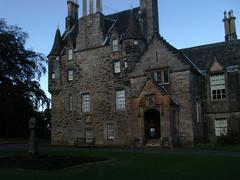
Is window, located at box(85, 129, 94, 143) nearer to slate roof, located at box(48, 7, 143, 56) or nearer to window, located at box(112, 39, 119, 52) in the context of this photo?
window, located at box(112, 39, 119, 52)

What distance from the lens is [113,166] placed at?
15297 millimetres

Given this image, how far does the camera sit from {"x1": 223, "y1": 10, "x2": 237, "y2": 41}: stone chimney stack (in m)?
38.6

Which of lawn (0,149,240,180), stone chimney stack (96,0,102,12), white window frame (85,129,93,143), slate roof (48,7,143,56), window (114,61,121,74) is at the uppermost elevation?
stone chimney stack (96,0,102,12)

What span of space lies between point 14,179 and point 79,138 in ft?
82.4

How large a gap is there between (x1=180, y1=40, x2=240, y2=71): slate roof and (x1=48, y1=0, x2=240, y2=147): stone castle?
89 mm

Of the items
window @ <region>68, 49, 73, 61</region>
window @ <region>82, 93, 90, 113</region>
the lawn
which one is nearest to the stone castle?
window @ <region>82, 93, 90, 113</region>

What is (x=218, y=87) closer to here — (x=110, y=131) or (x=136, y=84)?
(x=136, y=84)

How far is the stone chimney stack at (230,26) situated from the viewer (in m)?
38.6

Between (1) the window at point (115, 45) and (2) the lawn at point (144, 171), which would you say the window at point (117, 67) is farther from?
(2) the lawn at point (144, 171)

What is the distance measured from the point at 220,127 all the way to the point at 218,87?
3545mm

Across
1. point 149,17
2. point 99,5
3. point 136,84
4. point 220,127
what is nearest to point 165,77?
point 136,84

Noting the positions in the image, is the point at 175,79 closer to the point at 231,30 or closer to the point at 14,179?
the point at 231,30

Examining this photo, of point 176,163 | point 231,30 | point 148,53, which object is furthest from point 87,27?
point 176,163

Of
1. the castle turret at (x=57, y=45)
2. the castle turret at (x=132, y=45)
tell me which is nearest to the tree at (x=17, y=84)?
the castle turret at (x=57, y=45)
